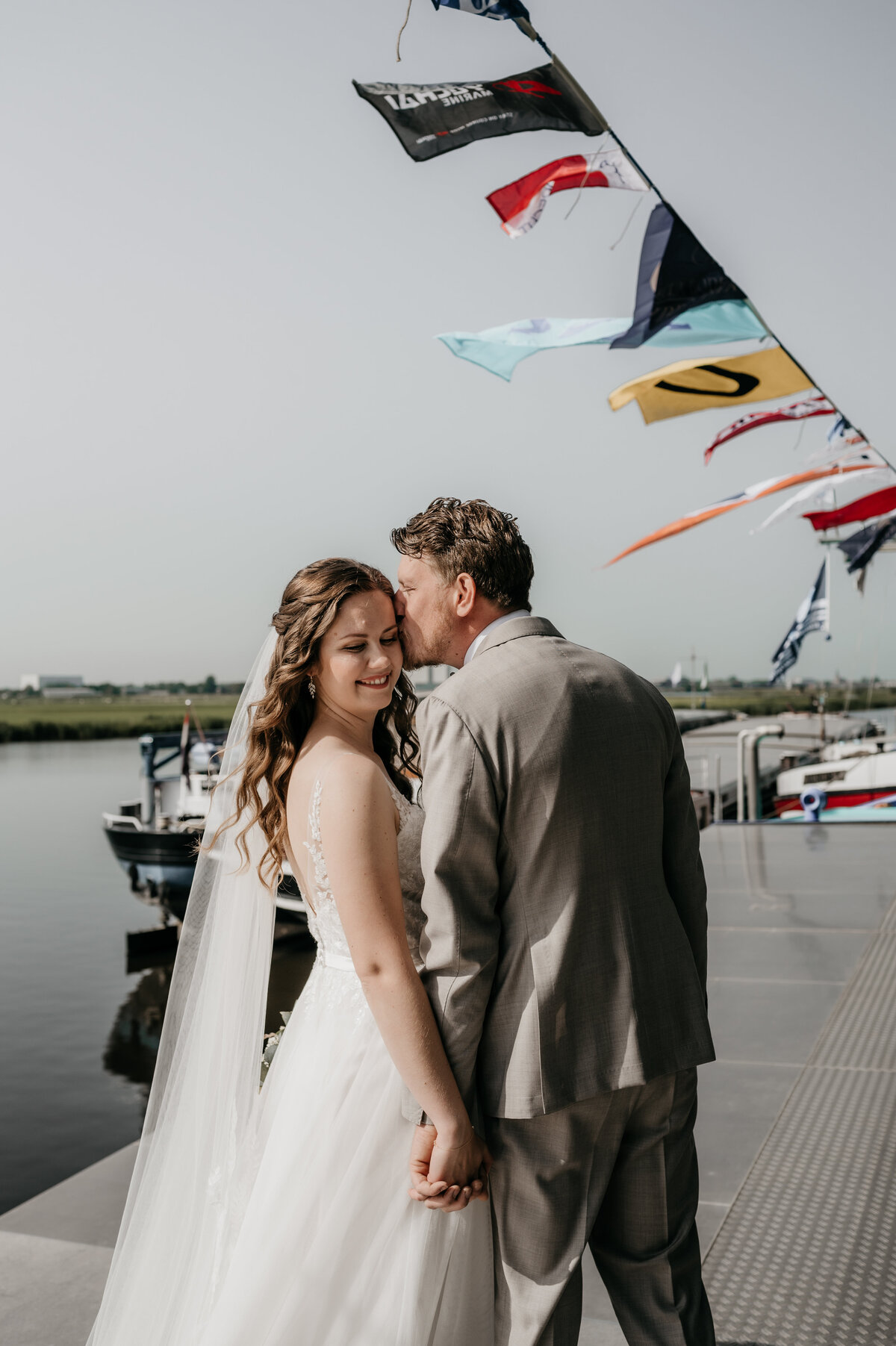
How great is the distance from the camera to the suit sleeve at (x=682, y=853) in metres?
1.77

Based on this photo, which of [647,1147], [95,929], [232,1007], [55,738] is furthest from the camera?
[55,738]

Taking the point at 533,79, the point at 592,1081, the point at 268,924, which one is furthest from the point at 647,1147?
the point at 533,79

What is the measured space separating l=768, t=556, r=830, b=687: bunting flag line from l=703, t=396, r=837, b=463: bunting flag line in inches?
312

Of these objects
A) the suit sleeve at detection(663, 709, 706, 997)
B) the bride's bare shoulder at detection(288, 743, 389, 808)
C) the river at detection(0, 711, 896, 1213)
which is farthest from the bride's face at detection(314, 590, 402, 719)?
the river at detection(0, 711, 896, 1213)

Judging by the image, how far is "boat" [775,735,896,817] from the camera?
44.2 feet

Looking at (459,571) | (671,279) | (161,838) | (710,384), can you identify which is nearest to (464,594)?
(459,571)

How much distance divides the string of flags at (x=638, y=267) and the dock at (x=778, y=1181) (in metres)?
3.07

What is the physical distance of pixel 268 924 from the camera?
2.19 metres

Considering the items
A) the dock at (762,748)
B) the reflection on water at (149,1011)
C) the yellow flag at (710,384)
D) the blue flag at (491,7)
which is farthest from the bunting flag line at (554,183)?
the reflection on water at (149,1011)

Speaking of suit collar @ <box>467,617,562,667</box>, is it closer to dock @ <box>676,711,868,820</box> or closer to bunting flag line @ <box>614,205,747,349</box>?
bunting flag line @ <box>614,205,747,349</box>

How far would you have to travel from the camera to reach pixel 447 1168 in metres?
1.54

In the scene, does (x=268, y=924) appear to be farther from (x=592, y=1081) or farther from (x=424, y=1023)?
(x=592, y=1081)

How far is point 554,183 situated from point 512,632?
4.10m

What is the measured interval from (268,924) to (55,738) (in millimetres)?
88521
